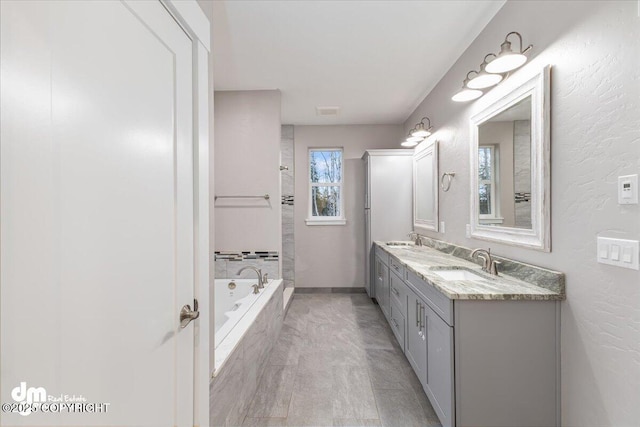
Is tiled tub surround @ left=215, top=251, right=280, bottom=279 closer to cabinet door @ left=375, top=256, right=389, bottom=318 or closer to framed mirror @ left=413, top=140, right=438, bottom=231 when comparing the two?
cabinet door @ left=375, top=256, right=389, bottom=318

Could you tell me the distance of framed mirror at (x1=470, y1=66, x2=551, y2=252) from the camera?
62.4 inches

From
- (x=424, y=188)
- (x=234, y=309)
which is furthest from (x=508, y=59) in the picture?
(x=234, y=309)

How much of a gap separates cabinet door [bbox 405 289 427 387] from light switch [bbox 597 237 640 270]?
946mm

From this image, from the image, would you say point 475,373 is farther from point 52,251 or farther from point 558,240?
point 52,251

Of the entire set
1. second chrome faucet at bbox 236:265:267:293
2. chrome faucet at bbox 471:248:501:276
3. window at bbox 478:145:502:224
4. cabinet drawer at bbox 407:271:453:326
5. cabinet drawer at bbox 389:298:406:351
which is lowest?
cabinet drawer at bbox 389:298:406:351

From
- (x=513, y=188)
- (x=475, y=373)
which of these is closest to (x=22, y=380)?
(x=475, y=373)

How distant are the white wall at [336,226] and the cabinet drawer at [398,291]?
1.65 m

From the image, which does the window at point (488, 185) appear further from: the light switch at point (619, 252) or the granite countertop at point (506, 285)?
the light switch at point (619, 252)

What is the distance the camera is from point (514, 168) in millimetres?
1859

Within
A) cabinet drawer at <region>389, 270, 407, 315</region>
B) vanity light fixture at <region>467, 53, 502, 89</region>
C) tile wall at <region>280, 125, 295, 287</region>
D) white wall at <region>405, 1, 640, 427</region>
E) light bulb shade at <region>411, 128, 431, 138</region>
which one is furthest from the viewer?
tile wall at <region>280, 125, 295, 287</region>

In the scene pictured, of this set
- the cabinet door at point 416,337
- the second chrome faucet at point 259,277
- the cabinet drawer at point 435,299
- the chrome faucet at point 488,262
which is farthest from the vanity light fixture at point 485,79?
the second chrome faucet at point 259,277

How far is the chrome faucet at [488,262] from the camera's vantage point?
1922 millimetres

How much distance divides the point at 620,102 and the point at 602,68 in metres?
0.19
